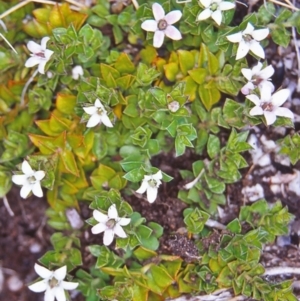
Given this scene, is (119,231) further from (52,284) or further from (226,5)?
(226,5)

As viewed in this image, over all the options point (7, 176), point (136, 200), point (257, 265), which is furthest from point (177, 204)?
point (7, 176)

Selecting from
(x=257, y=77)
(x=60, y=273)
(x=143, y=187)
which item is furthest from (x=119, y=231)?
(x=257, y=77)

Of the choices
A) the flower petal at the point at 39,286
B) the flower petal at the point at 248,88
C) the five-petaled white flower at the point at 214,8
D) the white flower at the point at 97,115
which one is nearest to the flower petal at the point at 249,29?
the five-petaled white flower at the point at 214,8

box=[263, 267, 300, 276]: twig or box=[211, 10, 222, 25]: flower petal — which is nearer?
box=[211, 10, 222, 25]: flower petal

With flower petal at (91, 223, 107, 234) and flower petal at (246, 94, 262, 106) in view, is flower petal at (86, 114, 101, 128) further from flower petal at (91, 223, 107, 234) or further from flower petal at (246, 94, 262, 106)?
flower petal at (246, 94, 262, 106)

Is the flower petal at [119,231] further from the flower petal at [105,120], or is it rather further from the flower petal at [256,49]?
the flower petal at [256,49]

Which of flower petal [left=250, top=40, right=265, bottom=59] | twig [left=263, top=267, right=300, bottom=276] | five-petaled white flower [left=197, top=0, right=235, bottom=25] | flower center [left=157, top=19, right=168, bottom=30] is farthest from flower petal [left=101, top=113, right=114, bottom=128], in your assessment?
twig [left=263, top=267, right=300, bottom=276]

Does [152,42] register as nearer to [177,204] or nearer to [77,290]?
[177,204]
